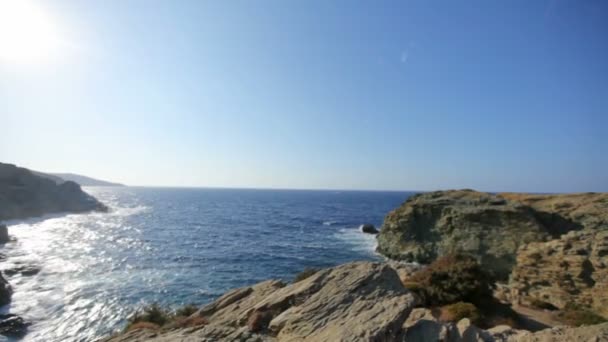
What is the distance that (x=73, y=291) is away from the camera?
104 ft

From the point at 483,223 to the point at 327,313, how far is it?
3945cm

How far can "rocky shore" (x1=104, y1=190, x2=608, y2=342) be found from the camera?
11133 millimetres

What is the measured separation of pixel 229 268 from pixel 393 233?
94.6 ft

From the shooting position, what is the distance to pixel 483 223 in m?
42.0

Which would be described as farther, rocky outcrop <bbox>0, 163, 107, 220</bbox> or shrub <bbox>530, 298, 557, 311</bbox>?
rocky outcrop <bbox>0, 163, 107, 220</bbox>

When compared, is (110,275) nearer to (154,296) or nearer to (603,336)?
(154,296)

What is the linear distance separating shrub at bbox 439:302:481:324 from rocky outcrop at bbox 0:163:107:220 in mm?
115920

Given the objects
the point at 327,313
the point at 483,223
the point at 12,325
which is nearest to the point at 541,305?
the point at 327,313

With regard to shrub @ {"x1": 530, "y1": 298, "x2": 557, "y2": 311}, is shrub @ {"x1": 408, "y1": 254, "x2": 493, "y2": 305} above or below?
above

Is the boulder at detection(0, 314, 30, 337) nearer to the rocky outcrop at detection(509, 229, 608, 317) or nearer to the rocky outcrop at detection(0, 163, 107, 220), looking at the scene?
the rocky outcrop at detection(509, 229, 608, 317)

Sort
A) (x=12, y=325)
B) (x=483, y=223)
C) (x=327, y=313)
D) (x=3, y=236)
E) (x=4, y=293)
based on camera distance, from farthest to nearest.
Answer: (x=3, y=236) < (x=483, y=223) < (x=4, y=293) < (x=12, y=325) < (x=327, y=313)

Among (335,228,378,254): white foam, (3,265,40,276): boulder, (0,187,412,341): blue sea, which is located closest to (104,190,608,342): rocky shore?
(0,187,412,341): blue sea

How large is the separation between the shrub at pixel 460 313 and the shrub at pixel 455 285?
6.83 feet

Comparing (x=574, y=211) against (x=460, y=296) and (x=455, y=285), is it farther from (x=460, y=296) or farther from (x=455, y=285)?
(x=460, y=296)
